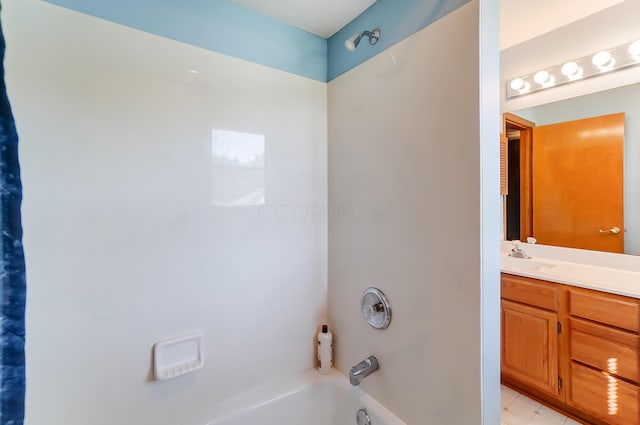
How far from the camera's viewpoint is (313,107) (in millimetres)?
1528

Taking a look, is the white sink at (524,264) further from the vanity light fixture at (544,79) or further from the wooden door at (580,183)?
the vanity light fixture at (544,79)

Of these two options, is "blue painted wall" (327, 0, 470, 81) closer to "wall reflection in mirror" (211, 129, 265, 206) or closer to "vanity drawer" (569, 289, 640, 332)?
"wall reflection in mirror" (211, 129, 265, 206)

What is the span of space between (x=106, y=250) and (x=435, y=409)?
1.45 metres

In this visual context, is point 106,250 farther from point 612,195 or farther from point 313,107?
point 612,195

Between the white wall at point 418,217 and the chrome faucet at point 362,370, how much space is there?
46mm

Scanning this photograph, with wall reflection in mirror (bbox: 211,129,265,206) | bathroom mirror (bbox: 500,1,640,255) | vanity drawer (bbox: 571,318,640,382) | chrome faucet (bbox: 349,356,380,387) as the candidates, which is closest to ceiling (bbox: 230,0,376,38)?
wall reflection in mirror (bbox: 211,129,265,206)

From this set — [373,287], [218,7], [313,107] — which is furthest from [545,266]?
[218,7]

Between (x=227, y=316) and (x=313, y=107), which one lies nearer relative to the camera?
(x=227, y=316)

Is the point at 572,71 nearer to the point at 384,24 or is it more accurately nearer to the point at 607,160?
the point at 607,160

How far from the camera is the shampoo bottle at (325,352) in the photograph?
1500 millimetres

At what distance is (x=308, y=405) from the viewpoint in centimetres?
139

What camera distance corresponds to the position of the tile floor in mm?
1708

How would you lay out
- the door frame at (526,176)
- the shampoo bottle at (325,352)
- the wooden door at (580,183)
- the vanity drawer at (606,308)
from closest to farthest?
the vanity drawer at (606,308)
the shampoo bottle at (325,352)
the wooden door at (580,183)
the door frame at (526,176)

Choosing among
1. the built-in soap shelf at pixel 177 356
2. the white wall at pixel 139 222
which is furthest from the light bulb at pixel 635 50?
the built-in soap shelf at pixel 177 356
